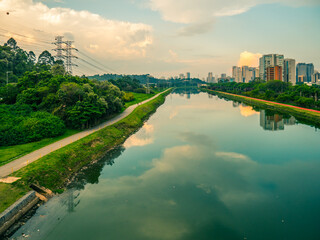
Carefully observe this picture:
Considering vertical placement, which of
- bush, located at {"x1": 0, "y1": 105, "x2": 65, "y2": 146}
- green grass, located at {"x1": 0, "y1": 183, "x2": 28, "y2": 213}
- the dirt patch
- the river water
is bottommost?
the river water

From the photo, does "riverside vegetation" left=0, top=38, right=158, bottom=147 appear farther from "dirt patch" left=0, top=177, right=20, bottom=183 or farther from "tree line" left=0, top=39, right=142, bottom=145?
"dirt patch" left=0, top=177, right=20, bottom=183

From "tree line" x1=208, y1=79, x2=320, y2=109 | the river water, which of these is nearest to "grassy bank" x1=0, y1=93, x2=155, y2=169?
the river water

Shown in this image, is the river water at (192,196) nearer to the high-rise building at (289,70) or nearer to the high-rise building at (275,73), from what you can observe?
the high-rise building at (275,73)

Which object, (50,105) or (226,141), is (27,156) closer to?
(50,105)

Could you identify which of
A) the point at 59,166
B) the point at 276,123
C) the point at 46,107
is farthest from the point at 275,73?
the point at 59,166

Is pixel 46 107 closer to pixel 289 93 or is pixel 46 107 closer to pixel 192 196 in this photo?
pixel 192 196

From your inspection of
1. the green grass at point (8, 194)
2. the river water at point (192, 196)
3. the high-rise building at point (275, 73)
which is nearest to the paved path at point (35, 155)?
the green grass at point (8, 194)
